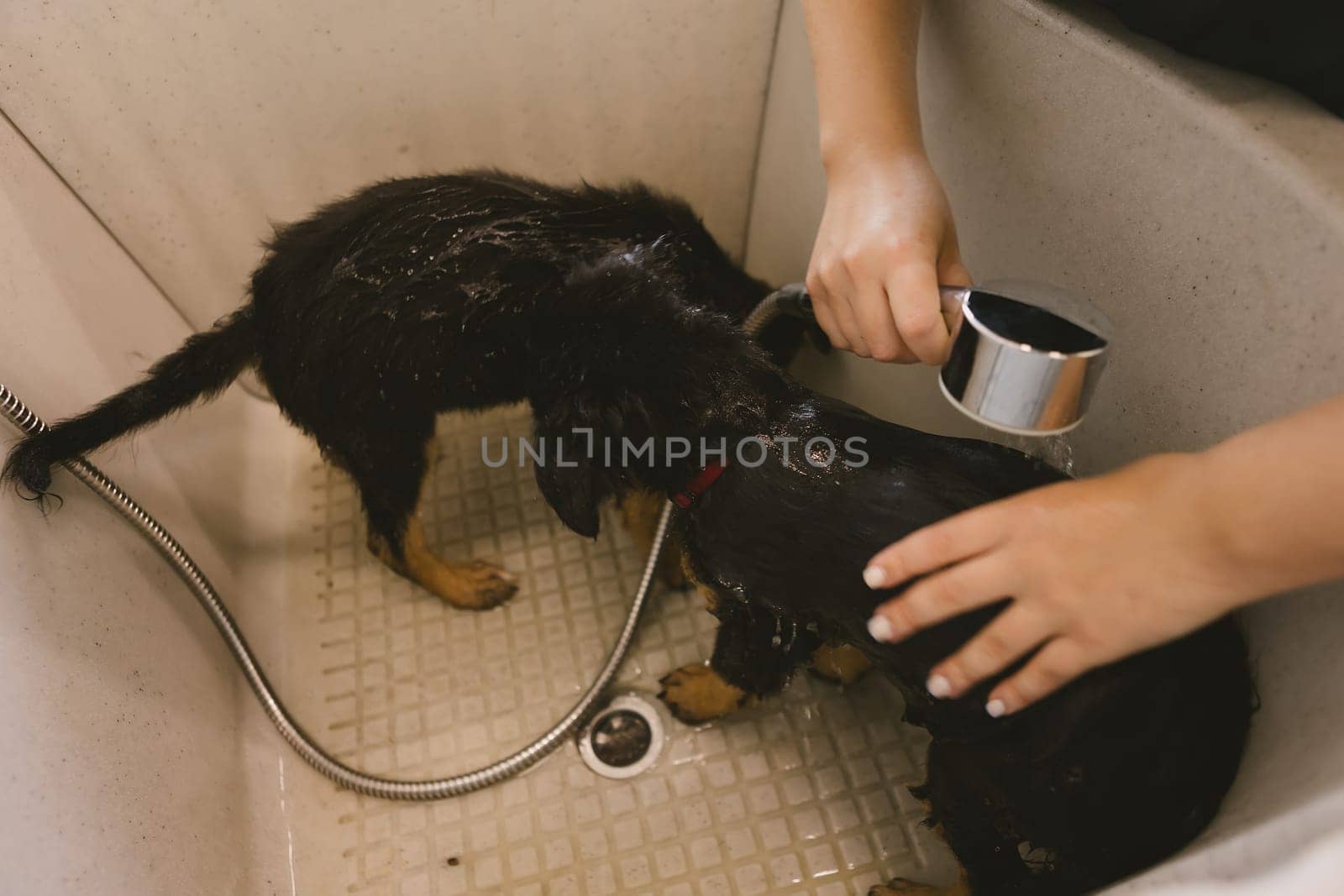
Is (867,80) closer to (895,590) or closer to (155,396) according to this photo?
(895,590)

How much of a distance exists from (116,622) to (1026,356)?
3.46 feet

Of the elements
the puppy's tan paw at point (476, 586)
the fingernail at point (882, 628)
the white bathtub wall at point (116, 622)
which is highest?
the fingernail at point (882, 628)

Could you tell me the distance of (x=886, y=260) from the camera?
81cm

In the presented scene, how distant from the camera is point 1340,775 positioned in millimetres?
630

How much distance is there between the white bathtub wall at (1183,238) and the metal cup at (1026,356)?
158mm

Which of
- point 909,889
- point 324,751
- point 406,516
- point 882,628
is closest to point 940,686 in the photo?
point 882,628

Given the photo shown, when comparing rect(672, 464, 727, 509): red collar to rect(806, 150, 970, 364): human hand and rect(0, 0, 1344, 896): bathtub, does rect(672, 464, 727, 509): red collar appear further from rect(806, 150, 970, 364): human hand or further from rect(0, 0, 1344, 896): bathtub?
rect(0, 0, 1344, 896): bathtub

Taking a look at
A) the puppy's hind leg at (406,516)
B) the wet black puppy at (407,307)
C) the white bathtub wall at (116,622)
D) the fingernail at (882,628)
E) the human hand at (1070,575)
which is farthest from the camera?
the puppy's hind leg at (406,516)

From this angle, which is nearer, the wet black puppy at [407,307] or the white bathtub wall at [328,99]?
the wet black puppy at [407,307]

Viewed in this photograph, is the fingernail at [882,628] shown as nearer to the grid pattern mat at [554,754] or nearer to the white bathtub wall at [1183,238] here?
the white bathtub wall at [1183,238]

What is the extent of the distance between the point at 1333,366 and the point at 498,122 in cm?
126

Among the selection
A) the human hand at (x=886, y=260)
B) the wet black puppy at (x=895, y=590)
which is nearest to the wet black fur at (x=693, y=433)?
the wet black puppy at (x=895, y=590)

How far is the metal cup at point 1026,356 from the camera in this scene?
0.67 meters

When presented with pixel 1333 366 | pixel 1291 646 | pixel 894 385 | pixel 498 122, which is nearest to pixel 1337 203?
pixel 1333 366
